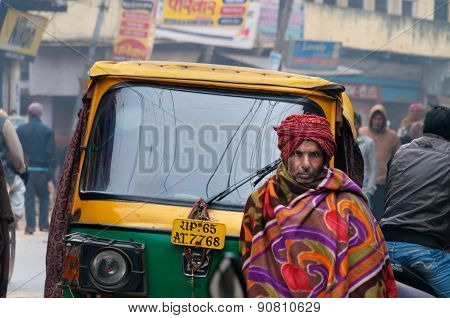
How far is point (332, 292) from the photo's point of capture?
415 centimetres

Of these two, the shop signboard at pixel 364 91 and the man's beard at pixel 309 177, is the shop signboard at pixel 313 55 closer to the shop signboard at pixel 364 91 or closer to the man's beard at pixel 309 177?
the shop signboard at pixel 364 91

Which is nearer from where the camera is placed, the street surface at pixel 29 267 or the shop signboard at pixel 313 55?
the street surface at pixel 29 267

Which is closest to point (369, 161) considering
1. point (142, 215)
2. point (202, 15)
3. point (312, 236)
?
point (142, 215)

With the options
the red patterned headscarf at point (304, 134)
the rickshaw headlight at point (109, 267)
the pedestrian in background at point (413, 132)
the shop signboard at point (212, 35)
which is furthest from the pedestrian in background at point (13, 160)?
the shop signboard at point (212, 35)

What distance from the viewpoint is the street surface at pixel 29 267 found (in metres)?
9.97

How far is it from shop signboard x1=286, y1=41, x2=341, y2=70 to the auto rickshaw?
23044mm

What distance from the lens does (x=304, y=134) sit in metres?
4.40

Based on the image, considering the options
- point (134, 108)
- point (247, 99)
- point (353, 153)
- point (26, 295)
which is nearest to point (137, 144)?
point (134, 108)

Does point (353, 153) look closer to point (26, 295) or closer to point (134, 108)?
point (134, 108)

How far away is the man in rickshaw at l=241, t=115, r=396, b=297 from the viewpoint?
418 centimetres

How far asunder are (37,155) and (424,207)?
11.3m

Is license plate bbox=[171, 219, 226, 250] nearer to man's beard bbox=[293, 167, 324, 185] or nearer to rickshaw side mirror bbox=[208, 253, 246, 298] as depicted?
man's beard bbox=[293, 167, 324, 185]

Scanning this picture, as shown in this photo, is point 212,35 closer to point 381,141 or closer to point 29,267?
point 381,141

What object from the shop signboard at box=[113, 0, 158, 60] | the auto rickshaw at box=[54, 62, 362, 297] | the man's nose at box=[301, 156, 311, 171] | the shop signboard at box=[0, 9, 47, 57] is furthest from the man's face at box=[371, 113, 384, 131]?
the shop signboard at box=[113, 0, 158, 60]
